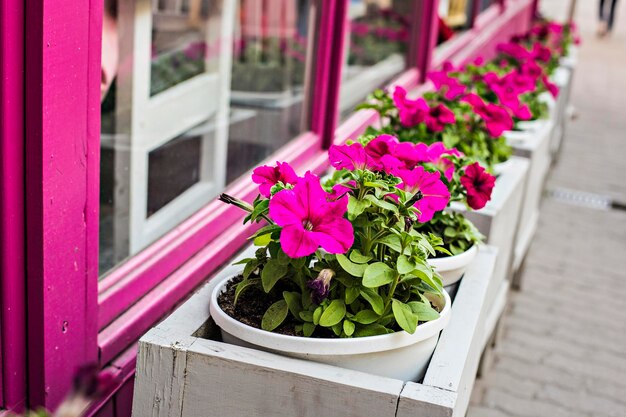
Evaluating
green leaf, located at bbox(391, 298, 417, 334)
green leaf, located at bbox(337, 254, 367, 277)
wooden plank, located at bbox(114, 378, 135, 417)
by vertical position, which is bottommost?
wooden plank, located at bbox(114, 378, 135, 417)

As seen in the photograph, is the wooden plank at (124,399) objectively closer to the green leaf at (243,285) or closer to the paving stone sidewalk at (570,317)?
the green leaf at (243,285)

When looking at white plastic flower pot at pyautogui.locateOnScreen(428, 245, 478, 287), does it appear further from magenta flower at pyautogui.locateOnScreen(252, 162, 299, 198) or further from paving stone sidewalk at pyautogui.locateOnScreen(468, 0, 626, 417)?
paving stone sidewalk at pyautogui.locateOnScreen(468, 0, 626, 417)

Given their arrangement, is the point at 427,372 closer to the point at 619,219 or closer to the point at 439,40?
the point at 439,40

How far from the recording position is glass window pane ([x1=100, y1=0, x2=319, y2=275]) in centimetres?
243

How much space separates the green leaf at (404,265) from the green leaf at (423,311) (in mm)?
101

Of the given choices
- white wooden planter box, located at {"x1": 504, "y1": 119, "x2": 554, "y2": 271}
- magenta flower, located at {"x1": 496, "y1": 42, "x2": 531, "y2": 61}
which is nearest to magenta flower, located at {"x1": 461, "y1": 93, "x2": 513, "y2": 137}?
white wooden planter box, located at {"x1": 504, "y1": 119, "x2": 554, "y2": 271}

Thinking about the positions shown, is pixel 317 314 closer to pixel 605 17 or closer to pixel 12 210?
pixel 12 210

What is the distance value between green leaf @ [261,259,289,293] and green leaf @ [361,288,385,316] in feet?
0.52

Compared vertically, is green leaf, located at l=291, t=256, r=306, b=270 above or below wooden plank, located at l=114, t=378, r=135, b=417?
above

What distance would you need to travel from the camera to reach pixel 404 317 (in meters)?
1.69

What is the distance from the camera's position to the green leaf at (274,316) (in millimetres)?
1708

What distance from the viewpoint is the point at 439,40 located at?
5.70 meters

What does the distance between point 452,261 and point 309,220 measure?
609 millimetres

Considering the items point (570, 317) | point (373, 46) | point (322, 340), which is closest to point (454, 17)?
point (373, 46)
